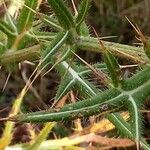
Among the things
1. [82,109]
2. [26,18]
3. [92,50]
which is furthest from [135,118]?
[26,18]

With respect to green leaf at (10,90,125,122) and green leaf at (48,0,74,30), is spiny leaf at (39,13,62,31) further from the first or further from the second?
green leaf at (10,90,125,122)

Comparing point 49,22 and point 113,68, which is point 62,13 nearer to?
point 49,22

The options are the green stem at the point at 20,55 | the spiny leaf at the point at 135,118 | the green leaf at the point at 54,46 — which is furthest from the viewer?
the green stem at the point at 20,55

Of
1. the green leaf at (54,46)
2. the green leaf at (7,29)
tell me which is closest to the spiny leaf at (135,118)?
the green leaf at (54,46)

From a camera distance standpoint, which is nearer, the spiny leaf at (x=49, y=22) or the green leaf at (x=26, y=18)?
the spiny leaf at (x=49, y=22)

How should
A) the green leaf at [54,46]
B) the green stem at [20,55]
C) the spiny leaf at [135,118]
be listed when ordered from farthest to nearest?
the green stem at [20,55] → the green leaf at [54,46] → the spiny leaf at [135,118]

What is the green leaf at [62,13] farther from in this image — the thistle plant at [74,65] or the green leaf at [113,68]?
the green leaf at [113,68]

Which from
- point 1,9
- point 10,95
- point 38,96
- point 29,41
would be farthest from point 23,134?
point 29,41
